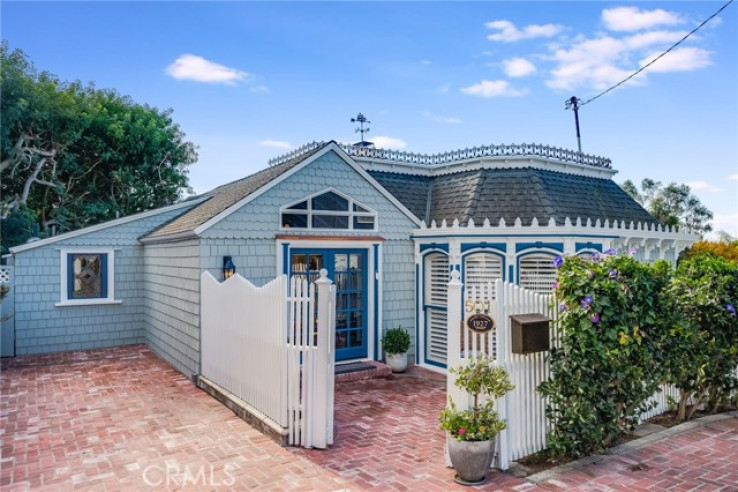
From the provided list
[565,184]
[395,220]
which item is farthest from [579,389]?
[565,184]

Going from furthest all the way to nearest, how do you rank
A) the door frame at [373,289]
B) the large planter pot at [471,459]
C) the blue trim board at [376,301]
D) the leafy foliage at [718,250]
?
the leafy foliage at [718,250]
the blue trim board at [376,301]
the door frame at [373,289]
the large planter pot at [471,459]

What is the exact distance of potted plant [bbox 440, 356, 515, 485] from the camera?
4.30 metres

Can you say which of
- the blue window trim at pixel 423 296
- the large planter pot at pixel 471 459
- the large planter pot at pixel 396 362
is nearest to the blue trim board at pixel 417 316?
the blue window trim at pixel 423 296

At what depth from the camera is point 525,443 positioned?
491cm

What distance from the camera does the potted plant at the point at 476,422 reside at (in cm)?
430

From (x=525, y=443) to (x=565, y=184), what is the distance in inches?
287

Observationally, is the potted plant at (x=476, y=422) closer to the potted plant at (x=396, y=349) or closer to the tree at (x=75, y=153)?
the potted plant at (x=396, y=349)

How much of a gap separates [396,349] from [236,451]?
442 centimetres

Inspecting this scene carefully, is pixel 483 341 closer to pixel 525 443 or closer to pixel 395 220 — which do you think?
pixel 525 443

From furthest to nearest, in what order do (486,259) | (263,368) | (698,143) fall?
(698,143) → (486,259) → (263,368)

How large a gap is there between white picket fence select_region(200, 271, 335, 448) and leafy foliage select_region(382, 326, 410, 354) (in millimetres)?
3354

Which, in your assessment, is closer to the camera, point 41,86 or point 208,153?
point 41,86

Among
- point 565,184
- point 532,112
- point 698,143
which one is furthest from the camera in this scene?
point 698,143

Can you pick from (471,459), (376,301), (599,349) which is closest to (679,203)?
(376,301)
